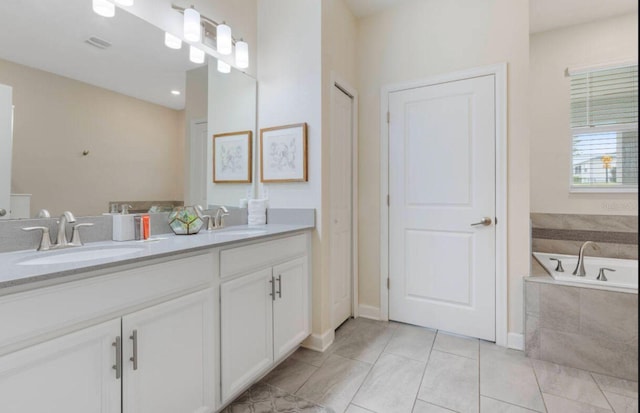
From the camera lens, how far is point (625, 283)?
72.2 inches

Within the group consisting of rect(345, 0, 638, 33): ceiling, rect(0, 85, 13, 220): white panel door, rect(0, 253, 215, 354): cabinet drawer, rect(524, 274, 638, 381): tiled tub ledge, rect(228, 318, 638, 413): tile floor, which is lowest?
rect(228, 318, 638, 413): tile floor

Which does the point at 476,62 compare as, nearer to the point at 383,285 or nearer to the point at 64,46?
the point at 383,285

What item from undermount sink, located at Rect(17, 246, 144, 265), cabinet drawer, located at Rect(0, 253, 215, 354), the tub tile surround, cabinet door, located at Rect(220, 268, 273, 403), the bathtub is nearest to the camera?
cabinet drawer, located at Rect(0, 253, 215, 354)

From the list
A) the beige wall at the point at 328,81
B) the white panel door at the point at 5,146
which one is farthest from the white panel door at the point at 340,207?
the white panel door at the point at 5,146

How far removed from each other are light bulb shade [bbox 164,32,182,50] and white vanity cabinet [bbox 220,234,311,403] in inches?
52.2

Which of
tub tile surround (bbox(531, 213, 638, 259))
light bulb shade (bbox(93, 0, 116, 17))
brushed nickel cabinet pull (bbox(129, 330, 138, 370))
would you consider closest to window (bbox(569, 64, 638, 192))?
tub tile surround (bbox(531, 213, 638, 259))

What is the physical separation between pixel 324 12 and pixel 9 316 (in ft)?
7.73

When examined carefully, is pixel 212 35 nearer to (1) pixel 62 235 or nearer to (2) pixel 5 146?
(2) pixel 5 146

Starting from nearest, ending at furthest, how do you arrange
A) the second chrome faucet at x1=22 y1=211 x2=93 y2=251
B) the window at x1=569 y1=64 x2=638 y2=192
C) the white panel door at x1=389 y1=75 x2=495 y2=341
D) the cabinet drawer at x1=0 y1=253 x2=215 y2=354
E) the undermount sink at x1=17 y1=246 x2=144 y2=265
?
the cabinet drawer at x1=0 y1=253 x2=215 y2=354, the undermount sink at x1=17 y1=246 x2=144 y2=265, the second chrome faucet at x1=22 y1=211 x2=93 y2=251, the white panel door at x1=389 y1=75 x2=495 y2=341, the window at x1=569 y1=64 x2=638 y2=192

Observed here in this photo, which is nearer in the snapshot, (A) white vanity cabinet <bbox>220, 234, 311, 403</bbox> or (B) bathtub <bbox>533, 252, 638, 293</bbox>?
(A) white vanity cabinet <bbox>220, 234, 311, 403</bbox>

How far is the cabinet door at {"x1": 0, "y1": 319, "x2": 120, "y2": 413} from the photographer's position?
0.77 m

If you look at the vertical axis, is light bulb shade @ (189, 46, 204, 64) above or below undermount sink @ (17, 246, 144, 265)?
above

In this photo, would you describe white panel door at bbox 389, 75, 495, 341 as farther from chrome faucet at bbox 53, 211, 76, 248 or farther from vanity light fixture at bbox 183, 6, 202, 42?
chrome faucet at bbox 53, 211, 76, 248

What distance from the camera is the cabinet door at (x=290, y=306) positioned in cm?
174
